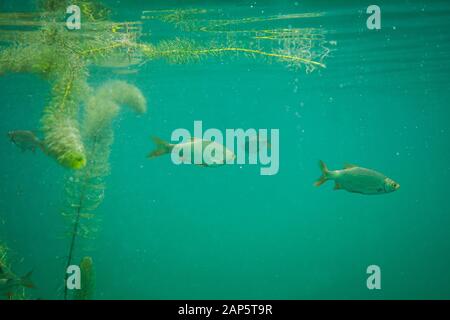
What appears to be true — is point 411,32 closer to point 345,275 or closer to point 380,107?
point 345,275

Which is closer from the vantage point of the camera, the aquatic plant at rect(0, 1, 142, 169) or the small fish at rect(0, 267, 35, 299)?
the aquatic plant at rect(0, 1, 142, 169)

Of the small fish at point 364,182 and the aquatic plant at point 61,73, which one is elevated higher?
the aquatic plant at point 61,73

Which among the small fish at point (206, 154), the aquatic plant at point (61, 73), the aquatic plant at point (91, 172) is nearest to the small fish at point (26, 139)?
the aquatic plant at point (61, 73)

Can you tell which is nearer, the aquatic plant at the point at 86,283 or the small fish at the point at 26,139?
the aquatic plant at the point at 86,283

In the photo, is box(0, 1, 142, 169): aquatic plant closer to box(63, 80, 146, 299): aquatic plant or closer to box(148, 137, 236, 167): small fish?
box(63, 80, 146, 299): aquatic plant

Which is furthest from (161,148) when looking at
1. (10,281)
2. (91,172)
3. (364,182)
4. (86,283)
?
(364,182)

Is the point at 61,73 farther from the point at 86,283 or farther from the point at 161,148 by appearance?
the point at 86,283

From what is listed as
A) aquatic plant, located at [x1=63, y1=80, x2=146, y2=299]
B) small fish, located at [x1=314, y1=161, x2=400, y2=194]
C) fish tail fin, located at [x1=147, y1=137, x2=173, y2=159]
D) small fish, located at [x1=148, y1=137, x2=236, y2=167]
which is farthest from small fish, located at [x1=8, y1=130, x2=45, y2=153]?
small fish, located at [x1=314, y1=161, x2=400, y2=194]

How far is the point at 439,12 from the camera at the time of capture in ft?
48.0

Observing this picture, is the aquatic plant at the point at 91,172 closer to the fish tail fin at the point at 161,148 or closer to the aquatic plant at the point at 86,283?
the aquatic plant at the point at 86,283

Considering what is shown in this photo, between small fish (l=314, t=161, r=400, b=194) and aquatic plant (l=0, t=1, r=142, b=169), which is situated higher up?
aquatic plant (l=0, t=1, r=142, b=169)

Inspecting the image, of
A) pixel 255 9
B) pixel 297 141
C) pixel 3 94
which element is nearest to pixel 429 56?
pixel 255 9

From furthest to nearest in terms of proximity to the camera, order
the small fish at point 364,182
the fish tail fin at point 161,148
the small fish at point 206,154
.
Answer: the fish tail fin at point 161,148, the small fish at point 206,154, the small fish at point 364,182

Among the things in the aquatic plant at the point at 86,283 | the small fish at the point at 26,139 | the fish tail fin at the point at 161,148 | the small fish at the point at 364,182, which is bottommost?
the aquatic plant at the point at 86,283
